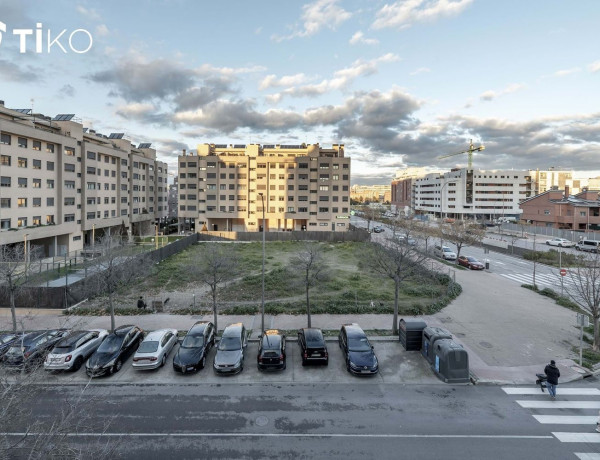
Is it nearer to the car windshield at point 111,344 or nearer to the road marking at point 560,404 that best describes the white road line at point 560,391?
the road marking at point 560,404

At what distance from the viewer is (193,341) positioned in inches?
635

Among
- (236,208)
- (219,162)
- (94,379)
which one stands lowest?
(94,379)

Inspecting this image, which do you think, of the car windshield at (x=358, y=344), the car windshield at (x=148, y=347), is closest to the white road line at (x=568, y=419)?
the car windshield at (x=358, y=344)

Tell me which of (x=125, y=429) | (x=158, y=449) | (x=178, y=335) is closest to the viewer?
(x=158, y=449)

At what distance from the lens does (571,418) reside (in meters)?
11.6

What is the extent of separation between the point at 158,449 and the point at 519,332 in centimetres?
1919

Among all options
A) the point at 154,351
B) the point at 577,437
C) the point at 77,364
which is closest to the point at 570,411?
the point at 577,437

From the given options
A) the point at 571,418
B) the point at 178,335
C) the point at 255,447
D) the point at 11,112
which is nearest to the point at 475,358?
the point at 571,418

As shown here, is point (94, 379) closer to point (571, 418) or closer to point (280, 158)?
point (571, 418)

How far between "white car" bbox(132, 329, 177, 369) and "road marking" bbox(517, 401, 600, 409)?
1470cm

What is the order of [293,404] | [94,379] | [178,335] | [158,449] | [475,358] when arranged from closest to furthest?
1. [158,449]
2. [293,404]
3. [94,379]
4. [475,358]
5. [178,335]

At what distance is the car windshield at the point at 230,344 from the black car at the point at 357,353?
500cm

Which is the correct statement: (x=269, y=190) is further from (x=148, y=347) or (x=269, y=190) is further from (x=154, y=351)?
(x=154, y=351)

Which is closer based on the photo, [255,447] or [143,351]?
[255,447]
